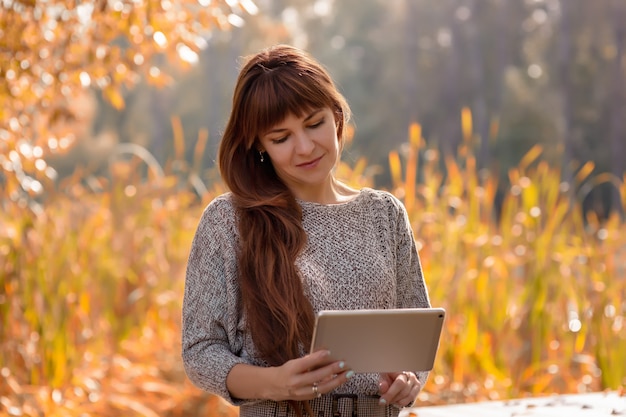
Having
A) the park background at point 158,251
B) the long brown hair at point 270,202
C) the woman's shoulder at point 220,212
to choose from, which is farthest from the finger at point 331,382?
the park background at point 158,251

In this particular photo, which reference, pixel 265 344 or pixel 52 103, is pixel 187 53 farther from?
pixel 265 344

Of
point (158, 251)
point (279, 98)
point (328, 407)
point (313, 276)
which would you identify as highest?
point (279, 98)

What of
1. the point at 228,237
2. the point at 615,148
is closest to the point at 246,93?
the point at 228,237

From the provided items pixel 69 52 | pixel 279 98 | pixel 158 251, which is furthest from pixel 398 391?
pixel 158 251

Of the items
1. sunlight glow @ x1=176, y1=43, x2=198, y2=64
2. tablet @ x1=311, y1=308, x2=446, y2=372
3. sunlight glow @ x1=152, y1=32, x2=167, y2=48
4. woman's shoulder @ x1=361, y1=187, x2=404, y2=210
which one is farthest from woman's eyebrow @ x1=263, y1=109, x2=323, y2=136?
sunlight glow @ x1=176, y1=43, x2=198, y2=64

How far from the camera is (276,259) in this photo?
1875 millimetres

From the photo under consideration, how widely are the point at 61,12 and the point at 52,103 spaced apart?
390 millimetres

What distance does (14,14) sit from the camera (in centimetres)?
303

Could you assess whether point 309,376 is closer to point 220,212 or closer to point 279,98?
point 220,212

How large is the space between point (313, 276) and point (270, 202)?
175 millimetres

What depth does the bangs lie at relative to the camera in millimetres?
1878

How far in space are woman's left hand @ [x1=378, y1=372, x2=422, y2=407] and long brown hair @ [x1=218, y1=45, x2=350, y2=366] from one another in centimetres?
17

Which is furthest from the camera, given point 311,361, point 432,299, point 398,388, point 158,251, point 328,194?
point 158,251

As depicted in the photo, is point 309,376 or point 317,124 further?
point 317,124
